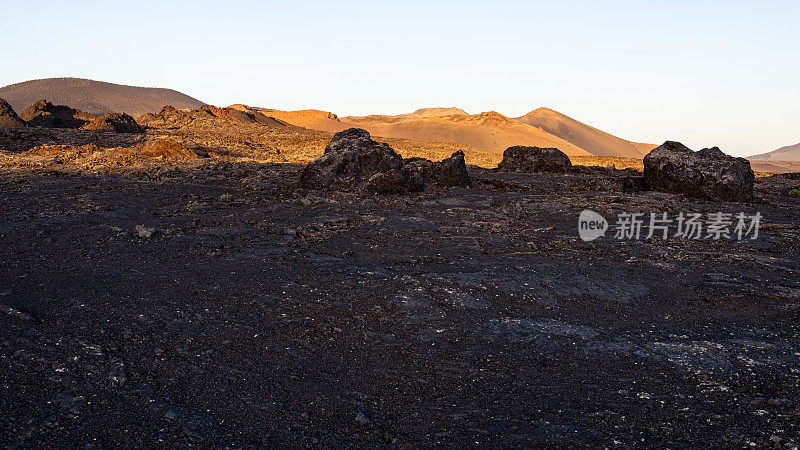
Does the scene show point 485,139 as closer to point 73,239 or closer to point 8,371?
point 73,239

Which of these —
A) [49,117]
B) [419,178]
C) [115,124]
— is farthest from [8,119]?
[419,178]

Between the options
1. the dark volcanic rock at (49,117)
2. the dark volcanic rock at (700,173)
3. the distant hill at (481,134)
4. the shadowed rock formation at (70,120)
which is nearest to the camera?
the dark volcanic rock at (700,173)

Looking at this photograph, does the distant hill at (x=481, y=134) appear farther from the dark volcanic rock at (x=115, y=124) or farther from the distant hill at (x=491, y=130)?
the dark volcanic rock at (x=115, y=124)

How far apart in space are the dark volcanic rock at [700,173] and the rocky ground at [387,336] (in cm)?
346

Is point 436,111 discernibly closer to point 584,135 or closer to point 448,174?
point 584,135

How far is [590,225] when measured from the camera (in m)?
A: 8.98

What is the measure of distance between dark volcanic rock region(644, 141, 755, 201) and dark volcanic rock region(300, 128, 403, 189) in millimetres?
6350

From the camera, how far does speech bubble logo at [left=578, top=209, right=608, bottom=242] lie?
8.21 m

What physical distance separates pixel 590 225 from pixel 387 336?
5.81 meters

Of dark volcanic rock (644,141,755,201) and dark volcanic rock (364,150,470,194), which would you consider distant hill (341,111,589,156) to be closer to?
dark volcanic rock (644,141,755,201)

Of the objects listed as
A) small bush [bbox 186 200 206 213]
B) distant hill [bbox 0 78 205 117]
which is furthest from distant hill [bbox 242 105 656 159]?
small bush [bbox 186 200 206 213]

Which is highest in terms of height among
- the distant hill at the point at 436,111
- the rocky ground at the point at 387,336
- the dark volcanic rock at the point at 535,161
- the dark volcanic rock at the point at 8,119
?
the distant hill at the point at 436,111

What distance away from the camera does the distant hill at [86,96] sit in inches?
2552

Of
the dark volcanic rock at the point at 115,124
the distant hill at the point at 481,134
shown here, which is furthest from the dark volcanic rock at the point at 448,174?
the distant hill at the point at 481,134
